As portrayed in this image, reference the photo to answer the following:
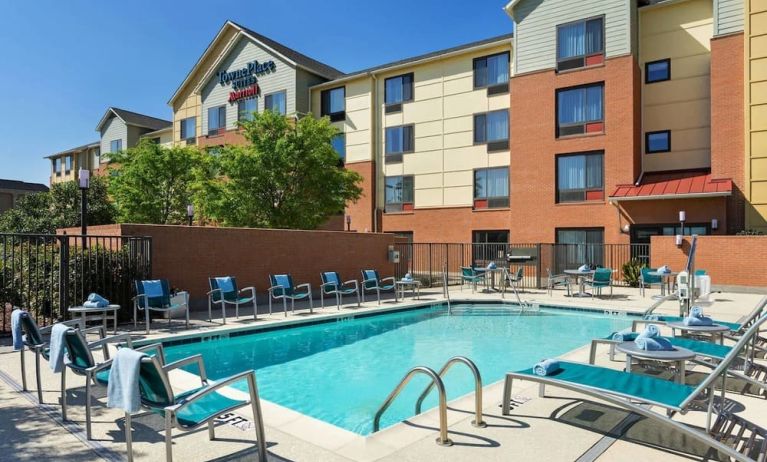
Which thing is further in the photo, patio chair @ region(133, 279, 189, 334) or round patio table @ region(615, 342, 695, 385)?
patio chair @ region(133, 279, 189, 334)

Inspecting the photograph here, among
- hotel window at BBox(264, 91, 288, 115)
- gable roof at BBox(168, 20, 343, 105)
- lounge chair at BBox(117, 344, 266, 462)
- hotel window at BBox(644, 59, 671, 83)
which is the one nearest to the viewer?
lounge chair at BBox(117, 344, 266, 462)

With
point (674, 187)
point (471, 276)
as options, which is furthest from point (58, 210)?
point (674, 187)

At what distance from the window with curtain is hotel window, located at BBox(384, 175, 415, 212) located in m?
4.12

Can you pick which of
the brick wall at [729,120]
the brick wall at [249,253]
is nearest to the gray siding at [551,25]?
the brick wall at [729,120]

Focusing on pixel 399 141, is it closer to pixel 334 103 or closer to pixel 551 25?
pixel 334 103

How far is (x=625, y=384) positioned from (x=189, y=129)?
115 feet

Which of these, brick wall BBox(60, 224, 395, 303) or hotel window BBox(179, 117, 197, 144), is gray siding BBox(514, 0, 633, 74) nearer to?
brick wall BBox(60, 224, 395, 303)

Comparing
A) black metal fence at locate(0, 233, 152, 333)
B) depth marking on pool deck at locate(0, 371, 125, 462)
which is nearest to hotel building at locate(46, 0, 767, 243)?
black metal fence at locate(0, 233, 152, 333)

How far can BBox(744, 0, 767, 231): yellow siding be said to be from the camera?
18.4 m

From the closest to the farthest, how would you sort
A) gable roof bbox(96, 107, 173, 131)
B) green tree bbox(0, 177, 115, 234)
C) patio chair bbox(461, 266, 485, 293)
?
patio chair bbox(461, 266, 485, 293), green tree bbox(0, 177, 115, 234), gable roof bbox(96, 107, 173, 131)

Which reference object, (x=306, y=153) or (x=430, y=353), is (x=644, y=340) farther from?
(x=306, y=153)

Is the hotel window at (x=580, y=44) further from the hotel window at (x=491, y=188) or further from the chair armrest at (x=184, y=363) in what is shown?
the chair armrest at (x=184, y=363)

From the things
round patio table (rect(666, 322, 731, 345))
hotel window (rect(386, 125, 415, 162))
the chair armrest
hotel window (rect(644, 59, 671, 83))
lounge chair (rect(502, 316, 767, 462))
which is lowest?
lounge chair (rect(502, 316, 767, 462))

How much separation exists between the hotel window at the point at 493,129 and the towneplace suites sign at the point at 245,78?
12.7m
